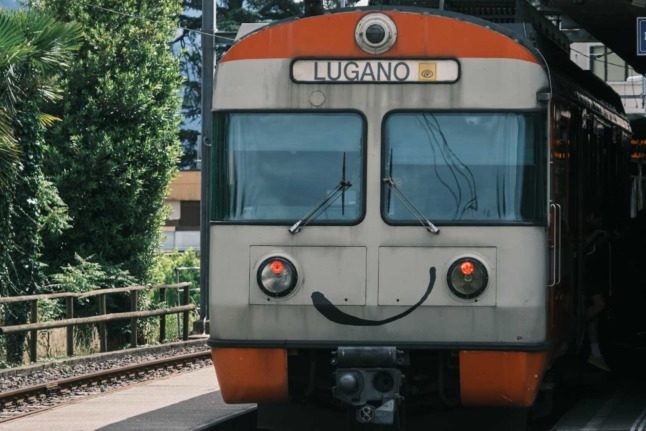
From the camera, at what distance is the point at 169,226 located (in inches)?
2152

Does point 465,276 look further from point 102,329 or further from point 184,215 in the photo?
point 184,215

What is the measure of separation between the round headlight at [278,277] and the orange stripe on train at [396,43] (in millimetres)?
1364

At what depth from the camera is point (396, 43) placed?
10352mm

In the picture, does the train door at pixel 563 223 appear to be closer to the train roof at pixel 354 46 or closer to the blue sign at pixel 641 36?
the train roof at pixel 354 46

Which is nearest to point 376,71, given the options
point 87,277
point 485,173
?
point 485,173

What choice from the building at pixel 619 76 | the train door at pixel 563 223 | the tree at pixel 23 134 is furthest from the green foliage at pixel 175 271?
the train door at pixel 563 223

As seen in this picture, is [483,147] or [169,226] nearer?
[483,147]

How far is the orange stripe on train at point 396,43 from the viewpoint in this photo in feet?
33.7

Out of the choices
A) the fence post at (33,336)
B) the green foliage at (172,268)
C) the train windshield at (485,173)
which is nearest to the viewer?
the train windshield at (485,173)

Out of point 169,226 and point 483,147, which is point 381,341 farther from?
point 169,226

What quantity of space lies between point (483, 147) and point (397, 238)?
2.62ft

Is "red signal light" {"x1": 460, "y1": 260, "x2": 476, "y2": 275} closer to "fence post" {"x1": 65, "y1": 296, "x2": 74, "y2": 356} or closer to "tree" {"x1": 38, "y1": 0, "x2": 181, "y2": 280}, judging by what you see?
"fence post" {"x1": 65, "y1": 296, "x2": 74, "y2": 356}

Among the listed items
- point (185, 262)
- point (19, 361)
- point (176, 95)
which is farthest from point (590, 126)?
point (185, 262)

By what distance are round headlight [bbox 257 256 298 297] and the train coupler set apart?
20.8 inches
